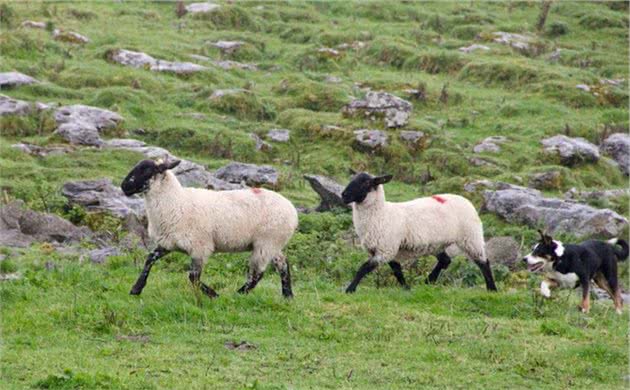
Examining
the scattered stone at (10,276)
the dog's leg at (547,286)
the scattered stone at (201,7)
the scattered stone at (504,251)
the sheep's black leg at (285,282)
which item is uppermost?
the sheep's black leg at (285,282)

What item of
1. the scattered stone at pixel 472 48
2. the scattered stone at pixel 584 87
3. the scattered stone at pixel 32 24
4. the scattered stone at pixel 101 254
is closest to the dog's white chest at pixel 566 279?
the scattered stone at pixel 101 254

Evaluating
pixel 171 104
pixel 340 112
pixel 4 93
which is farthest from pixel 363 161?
pixel 4 93

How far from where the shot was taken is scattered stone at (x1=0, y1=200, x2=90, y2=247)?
1884 centimetres

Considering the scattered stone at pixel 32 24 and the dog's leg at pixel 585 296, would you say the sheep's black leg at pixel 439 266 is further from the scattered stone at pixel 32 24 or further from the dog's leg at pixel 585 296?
the scattered stone at pixel 32 24

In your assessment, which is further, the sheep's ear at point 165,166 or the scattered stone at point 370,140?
the scattered stone at point 370,140

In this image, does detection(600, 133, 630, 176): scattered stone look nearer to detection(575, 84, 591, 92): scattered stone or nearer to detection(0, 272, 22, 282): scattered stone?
detection(575, 84, 591, 92): scattered stone

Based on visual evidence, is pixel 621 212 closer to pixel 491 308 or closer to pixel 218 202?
pixel 491 308

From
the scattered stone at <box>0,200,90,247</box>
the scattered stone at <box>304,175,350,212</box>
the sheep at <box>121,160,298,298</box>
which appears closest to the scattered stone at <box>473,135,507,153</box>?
the scattered stone at <box>304,175,350,212</box>

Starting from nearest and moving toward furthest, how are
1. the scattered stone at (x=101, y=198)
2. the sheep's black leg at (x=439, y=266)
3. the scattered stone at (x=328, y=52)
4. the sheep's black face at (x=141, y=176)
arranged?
the sheep's black face at (x=141, y=176), the sheep's black leg at (x=439, y=266), the scattered stone at (x=101, y=198), the scattered stone at (x=328, y=52)

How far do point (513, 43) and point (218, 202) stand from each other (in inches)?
1176

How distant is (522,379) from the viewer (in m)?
12.4

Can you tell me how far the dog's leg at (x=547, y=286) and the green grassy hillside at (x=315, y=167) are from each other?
0.24 m

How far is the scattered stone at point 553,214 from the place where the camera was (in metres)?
23.0

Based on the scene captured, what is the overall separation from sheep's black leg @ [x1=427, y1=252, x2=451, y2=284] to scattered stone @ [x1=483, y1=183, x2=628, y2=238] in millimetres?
5475
